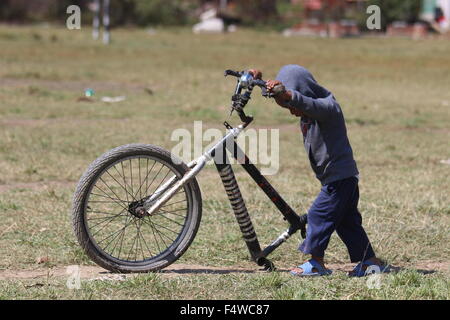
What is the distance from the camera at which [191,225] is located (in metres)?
5.83

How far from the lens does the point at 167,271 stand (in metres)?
5.86

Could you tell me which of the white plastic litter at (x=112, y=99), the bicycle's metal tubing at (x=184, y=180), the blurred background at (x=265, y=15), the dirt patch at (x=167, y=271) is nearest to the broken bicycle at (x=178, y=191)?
the bicycle's metal tubing at (x=184, y=180)

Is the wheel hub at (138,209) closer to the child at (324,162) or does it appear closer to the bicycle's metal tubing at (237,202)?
the bicycle's metal tubing at (237,202)

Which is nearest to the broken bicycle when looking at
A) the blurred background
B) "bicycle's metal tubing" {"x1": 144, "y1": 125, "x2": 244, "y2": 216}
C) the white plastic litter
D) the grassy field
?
"bicycle's metal tubing" {"x1": 144, "y1": 125, "x2": 244, "y2": 216}

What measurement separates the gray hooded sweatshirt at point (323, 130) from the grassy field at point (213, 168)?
675 mm

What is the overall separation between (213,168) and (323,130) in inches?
175

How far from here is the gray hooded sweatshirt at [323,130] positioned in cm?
555

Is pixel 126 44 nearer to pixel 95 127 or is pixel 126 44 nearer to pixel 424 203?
pixel 95 127

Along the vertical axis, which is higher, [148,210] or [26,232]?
[148,210]

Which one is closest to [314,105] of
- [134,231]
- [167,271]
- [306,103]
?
[306,103]

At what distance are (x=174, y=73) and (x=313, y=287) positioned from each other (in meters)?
17.3

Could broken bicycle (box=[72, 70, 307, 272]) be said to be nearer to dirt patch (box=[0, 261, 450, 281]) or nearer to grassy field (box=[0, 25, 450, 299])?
dirt patch (box=[0, 261, 450, 281])
